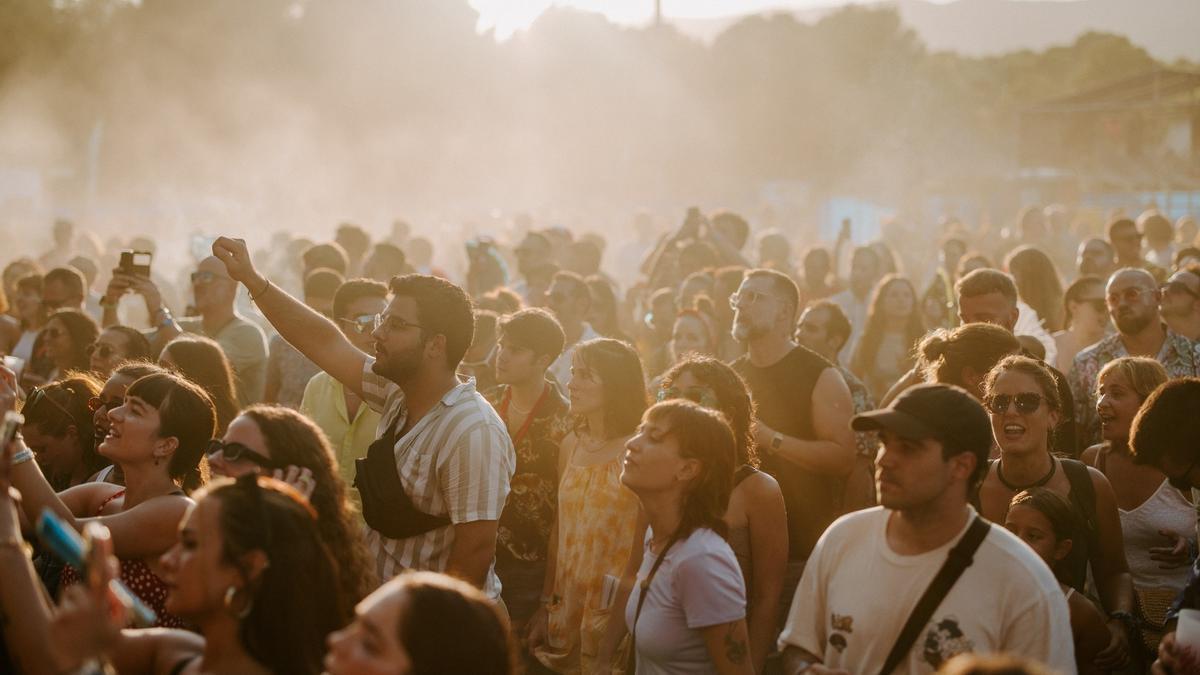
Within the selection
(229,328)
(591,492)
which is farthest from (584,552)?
(229,328)

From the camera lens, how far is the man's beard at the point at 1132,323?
7.13 m

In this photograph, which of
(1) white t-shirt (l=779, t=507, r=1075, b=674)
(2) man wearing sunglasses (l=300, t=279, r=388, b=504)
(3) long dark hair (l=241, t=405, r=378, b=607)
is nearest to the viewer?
(1) white t-shirt (l=779, t=507, r=1075, b=674)

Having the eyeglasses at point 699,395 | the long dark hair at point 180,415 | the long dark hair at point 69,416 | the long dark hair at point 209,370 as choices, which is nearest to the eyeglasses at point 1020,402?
the eyeglasses at point 699,395

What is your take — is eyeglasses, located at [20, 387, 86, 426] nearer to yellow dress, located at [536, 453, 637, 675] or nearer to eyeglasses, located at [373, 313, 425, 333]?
eyeglasses, located at [373, 313, 425, 333]

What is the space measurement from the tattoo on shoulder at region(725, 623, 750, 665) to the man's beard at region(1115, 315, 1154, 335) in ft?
13.0

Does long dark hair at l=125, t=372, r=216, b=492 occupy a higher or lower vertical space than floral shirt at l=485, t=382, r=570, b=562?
higher

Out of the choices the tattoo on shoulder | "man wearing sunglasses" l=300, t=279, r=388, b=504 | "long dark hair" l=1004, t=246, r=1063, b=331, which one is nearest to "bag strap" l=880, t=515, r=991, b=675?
the tattoo on shoulder

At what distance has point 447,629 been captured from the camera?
2900 mm

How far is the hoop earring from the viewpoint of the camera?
3.24 m

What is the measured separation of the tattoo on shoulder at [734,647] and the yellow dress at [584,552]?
1.17m

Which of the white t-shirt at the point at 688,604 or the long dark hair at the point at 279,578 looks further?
the white t-shirt at the point at 688,604

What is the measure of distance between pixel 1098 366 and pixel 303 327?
4.45m

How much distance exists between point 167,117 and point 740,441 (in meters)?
40.7

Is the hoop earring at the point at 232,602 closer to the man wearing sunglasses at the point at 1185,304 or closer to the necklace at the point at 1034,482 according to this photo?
the necklace at the point at 1034,482
